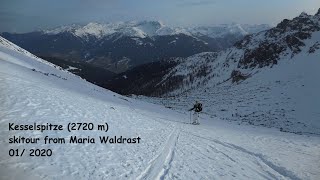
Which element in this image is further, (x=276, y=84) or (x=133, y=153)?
(x=276, y=84)

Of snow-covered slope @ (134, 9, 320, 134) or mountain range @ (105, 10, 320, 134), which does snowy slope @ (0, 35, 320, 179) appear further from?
mountain range @ (105, 10, 320, 134)

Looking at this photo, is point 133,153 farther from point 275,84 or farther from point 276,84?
point 275,84

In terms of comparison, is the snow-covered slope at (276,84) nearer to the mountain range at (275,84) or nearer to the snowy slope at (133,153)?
the mountain range at (275,84)

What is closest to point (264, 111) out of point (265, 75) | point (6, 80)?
point (265, 75)

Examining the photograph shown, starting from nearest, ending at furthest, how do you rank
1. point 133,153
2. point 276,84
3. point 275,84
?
point 133,153
point 276,84
point 275,84

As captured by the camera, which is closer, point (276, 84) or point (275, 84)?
point (276, 84)

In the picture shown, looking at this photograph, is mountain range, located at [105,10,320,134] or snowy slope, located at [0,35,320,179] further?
mountain range, located at [105,10,320,134]

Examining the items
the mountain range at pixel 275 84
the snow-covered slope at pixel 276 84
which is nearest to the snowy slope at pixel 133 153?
the snow-covered slope at pixel 276 84

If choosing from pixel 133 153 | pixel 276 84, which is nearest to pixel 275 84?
pixel 276 84

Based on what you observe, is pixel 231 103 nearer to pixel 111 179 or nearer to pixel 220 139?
pixel 220 139

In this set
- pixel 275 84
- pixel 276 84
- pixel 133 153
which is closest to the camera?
pixel 133 153

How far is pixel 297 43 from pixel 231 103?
6549 cm

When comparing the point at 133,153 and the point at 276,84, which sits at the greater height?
the point at 276,84

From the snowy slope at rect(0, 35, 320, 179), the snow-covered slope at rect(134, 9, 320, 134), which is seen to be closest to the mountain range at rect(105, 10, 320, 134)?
the snow-covered slope at rect(134, 9, 320, 134)
